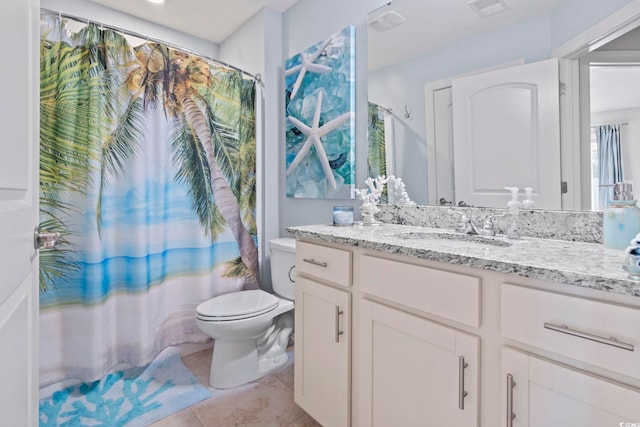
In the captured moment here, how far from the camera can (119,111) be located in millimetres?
1812

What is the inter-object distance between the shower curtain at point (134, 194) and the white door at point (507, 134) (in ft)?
4.71

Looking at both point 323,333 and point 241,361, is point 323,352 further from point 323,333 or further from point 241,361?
point 241,361

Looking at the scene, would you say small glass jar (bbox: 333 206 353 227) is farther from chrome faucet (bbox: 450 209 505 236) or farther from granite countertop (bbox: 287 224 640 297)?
chrome faucet (bbox: 450 209 505 236)

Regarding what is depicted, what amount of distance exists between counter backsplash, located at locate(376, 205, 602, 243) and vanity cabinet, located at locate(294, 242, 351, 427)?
56 cm

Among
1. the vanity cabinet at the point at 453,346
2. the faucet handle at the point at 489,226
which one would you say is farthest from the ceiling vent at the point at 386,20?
the vanity cabinet at the point at 453,346

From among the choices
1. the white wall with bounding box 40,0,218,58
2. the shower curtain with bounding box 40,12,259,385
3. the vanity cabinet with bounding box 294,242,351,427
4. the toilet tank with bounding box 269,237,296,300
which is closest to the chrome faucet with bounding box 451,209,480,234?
the vanity cabinet with bounding box 294,242,351,427

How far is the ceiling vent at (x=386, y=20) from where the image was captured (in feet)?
5.56

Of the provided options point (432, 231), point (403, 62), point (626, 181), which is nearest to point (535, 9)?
point (403, 62)

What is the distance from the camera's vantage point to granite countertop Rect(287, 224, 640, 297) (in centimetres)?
69

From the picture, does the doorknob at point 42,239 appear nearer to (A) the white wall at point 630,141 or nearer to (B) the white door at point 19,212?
(B) the white door at point 19,212

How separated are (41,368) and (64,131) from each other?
1183mm

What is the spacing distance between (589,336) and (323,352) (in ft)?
3.04

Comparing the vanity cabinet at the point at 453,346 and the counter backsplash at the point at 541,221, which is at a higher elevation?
the counter backsplash at the point at 541,221

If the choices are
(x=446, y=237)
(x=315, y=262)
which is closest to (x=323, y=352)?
(x=315, y=262)
